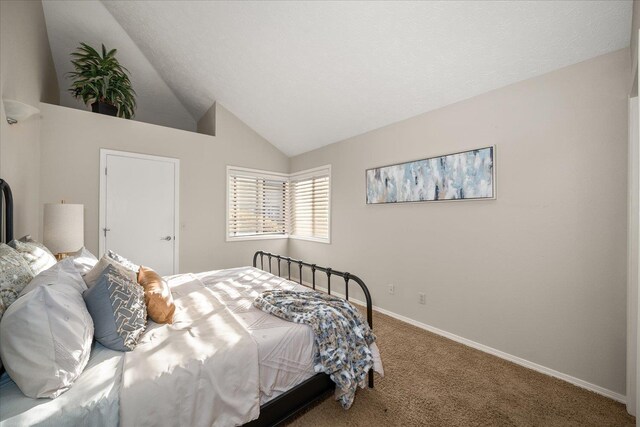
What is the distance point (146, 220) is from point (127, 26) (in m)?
2.46

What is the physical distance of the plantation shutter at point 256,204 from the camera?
417 centimetres

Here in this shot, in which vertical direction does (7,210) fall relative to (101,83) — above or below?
below

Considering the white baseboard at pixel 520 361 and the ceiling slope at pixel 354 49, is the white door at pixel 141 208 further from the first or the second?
the white baseboard at pixel 520 361

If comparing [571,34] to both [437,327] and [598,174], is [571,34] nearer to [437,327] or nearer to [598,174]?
[598,174]

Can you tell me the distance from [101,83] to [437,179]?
4.10 m

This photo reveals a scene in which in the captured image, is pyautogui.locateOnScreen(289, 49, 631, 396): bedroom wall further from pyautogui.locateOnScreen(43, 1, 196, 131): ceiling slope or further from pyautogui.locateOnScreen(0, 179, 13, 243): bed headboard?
pyautogui.locateOnScreen(43, 1, 196, 131): ceiling slope

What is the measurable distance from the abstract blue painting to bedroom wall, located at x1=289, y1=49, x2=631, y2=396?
0.09m

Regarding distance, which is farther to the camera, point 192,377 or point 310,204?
point 310,204

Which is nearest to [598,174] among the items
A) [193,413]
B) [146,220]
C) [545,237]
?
[545,237]

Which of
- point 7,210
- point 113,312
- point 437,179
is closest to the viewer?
point 113,312

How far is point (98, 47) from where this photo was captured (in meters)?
3.33

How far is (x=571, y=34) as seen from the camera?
70.7 inches

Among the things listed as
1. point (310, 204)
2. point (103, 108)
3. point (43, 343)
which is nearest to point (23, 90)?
point (103, 108)

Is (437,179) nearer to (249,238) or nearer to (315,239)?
(315,239)
